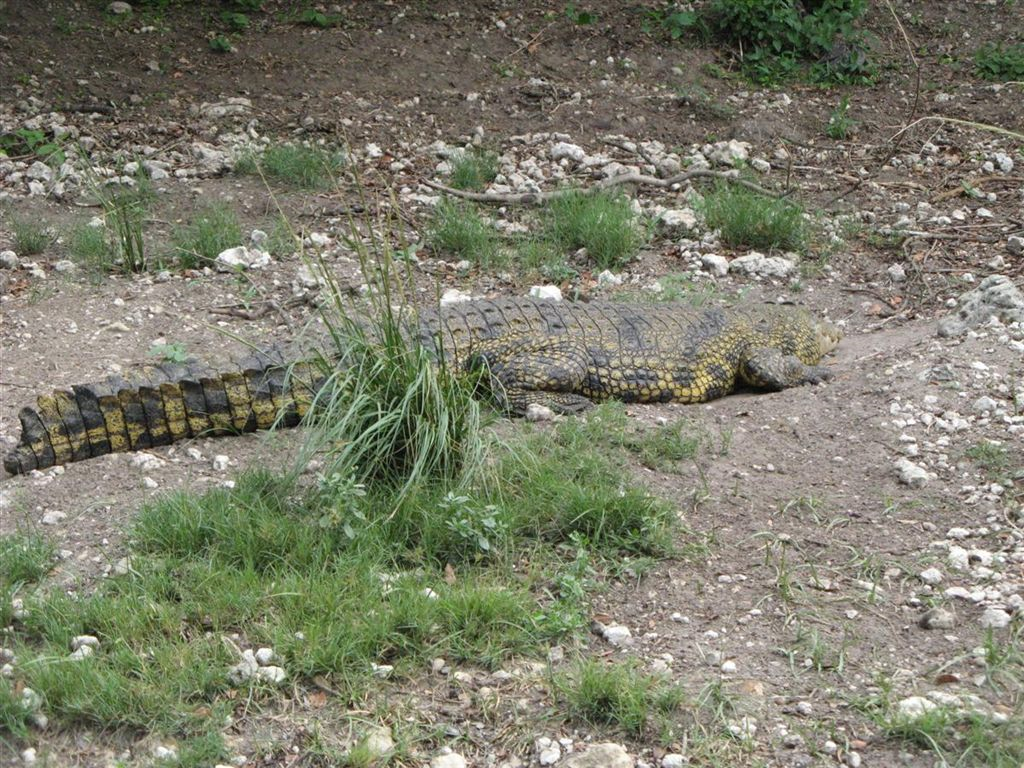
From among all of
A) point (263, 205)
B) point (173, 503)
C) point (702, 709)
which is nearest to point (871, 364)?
point (702, 709)

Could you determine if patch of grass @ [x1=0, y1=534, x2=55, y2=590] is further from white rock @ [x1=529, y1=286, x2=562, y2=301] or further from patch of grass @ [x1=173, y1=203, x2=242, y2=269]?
white rock @ [x1=529, y1=286, x2=562, y2=301]

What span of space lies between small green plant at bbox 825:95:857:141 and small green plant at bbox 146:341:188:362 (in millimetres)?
5862

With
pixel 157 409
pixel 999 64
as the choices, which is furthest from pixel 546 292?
pixel 999 64

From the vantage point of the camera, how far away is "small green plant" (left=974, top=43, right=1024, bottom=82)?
10633 mm

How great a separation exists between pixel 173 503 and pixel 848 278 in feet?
16.0

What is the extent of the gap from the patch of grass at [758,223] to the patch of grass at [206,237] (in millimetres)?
3189

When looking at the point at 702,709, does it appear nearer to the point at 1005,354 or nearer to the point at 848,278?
the point at 1005,354

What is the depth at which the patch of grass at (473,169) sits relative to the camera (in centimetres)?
860

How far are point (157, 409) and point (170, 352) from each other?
88cm

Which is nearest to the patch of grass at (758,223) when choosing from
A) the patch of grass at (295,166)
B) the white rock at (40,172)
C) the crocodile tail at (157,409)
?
the patch of grass at (295,166)

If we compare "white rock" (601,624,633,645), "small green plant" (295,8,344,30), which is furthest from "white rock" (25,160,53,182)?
"white rock" (601,624,633,645)

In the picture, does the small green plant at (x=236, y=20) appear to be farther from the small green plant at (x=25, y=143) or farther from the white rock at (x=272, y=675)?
the white rock at (x=272, y=675)

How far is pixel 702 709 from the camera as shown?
3.59m

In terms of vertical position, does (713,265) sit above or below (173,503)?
below
